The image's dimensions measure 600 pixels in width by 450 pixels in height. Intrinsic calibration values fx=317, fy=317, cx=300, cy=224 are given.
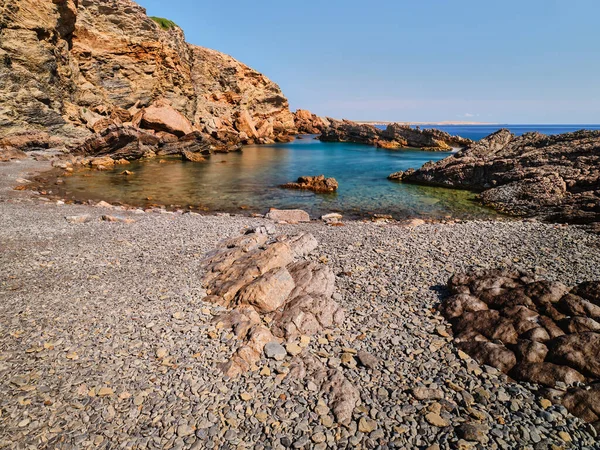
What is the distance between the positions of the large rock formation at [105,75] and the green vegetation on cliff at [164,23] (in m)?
2.12

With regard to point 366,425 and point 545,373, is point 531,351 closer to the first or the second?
point 545,373

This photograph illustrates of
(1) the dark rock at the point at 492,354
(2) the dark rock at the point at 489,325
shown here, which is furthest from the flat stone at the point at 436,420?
(2) the dark rock at the point at 489,325

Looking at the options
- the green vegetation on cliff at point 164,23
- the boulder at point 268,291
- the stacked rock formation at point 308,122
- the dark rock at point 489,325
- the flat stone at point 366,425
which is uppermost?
the green vegetation on cliff at point 164,23

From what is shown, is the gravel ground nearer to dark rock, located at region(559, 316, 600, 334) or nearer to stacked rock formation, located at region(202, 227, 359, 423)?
stacked rock formation, located at region(202, 227, 359, 423)

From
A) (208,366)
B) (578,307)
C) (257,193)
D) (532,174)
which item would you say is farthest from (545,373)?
(532,174)

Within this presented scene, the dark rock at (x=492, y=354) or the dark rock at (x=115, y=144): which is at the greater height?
→ the dark rock at (x=115, y=144)

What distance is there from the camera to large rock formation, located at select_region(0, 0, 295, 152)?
1464 inches

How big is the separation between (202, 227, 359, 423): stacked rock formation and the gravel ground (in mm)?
289

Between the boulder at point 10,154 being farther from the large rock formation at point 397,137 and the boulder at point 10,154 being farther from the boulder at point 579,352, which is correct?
the large rock formation at point 397,137

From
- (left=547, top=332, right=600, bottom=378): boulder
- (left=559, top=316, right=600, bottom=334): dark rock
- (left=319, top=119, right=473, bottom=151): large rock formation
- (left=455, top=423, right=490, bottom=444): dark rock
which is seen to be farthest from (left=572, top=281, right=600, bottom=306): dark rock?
(left=319, top=119, right=473, bottom=151): large rock formation

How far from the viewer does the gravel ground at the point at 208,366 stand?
5047mm

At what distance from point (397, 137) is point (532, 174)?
227 feet

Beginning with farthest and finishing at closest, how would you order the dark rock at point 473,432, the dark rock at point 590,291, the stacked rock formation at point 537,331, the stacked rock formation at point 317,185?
1. the stacked rock formation at point 317,185
2. the dark rock at point 590,291
3. the stacked rock formation at point 537,331
4. the dark rock at point 473,432

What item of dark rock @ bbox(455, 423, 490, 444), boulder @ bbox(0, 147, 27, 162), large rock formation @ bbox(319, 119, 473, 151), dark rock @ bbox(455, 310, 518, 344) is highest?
large rock formation @ bbox(319, 119, 473, 151)
